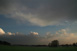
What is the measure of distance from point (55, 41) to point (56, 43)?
3.11 meters

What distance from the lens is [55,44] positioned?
12031cm

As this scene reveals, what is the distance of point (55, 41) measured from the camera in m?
124

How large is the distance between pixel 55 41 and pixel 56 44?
4.71 m

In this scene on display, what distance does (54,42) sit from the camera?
4889 inches

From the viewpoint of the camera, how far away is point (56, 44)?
120312 millimetres

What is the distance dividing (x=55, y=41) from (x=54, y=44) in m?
4.82

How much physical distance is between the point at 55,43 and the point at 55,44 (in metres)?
1.75

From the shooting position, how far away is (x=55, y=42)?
124 m

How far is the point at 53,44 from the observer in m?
121

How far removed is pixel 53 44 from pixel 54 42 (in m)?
4.22

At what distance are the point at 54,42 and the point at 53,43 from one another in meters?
2.31

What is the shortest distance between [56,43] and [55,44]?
2.17 m
